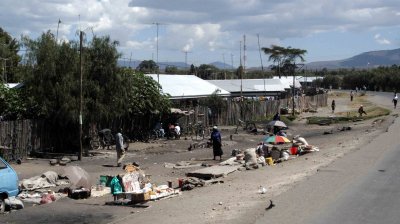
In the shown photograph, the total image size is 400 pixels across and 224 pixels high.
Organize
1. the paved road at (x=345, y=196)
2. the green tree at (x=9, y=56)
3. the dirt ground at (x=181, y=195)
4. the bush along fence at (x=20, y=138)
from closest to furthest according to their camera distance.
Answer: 1. the paved road at (x=345, y=196)
2. the dirt ground at (x=181, y=195)
3. the bush along fence at (x=20, y=138)
4. the green tree at (x=9, y=56)

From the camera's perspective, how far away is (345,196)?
1384cm

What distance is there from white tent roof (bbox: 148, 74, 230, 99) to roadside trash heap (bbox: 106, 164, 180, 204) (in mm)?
29466

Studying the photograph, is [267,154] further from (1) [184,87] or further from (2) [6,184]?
(1) [184,87]

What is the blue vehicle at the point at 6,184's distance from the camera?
13873mm

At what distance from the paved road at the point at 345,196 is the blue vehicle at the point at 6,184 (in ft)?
21.1

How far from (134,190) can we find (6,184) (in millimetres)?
3287

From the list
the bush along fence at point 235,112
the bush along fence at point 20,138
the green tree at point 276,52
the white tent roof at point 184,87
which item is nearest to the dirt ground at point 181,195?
the bush along fence at point 20,138

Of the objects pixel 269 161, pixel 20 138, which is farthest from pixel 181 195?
pixel 20 138

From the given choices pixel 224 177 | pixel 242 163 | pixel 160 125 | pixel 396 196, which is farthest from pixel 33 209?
pixel 160 125

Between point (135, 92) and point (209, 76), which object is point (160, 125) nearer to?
point (135, 92)

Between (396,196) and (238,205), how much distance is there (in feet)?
13.0

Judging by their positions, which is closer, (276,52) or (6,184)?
(6,184)

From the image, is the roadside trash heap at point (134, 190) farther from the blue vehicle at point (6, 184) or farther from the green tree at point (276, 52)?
the green tree at point (276, 52)

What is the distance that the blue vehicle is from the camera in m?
13.9
